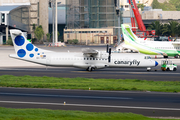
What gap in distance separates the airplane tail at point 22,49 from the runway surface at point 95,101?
63.9 ft

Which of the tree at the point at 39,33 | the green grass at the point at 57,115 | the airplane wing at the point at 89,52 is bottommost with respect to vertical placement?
the green grass at the point at 57,115

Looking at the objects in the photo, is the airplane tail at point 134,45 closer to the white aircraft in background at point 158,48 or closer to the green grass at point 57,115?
the white aircraft in background at point 158,48

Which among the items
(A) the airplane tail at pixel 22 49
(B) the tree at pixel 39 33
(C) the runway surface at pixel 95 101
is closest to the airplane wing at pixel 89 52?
(A) the airplane tail at pixel 22 49

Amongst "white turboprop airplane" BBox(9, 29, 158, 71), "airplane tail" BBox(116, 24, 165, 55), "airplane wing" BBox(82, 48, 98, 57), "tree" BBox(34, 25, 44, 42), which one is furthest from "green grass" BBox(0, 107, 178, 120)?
"tree" BBox(34, 25, 44, 42)

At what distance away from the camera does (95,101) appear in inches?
891

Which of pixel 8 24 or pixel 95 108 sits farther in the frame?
pixel 8 24

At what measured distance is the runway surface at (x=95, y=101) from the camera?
1995cm

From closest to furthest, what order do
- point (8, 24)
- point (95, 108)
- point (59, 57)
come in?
point (95, 108)
point (59, 57)
point (8, 24)

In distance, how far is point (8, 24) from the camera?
462 feet

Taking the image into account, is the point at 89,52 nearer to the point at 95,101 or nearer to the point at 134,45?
the point at 95,101

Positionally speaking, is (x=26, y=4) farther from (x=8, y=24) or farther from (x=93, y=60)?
(x=93, y=60)

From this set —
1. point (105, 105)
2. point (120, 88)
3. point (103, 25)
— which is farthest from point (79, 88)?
point (103, 25)

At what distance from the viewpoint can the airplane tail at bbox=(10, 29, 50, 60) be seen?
155ft

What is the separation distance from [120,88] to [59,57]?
2035cm
